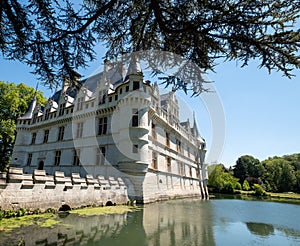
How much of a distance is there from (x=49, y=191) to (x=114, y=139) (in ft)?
28.4

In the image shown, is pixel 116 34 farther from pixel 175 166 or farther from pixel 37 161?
pixel 37 161

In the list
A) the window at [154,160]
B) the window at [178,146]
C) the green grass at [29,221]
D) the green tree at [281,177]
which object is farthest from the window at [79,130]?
the green tree at [281,177]

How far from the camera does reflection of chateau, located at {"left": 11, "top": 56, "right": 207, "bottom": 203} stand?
14859 millimetres

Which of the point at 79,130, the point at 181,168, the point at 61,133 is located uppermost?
the point at 61,133

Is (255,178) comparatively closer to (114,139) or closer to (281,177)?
(281,177)

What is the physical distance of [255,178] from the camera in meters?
48.3

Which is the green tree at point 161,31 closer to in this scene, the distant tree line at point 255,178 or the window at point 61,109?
A: the window at point 61,109

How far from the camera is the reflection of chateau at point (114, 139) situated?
14859mm

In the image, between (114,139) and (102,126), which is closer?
(114,139)

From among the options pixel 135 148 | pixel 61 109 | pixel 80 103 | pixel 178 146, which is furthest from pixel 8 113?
pixel 178 146

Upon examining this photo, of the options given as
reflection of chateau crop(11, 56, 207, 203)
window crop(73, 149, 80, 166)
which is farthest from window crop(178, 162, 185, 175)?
window crop(73, 149, 80, 166)

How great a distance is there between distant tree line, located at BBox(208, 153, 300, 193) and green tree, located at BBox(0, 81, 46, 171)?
35933 millimetres

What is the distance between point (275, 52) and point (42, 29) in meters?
5.37

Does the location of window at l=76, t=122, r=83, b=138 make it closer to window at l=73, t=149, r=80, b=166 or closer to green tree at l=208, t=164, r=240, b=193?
window at l=73, t=149, r=80, b=166
